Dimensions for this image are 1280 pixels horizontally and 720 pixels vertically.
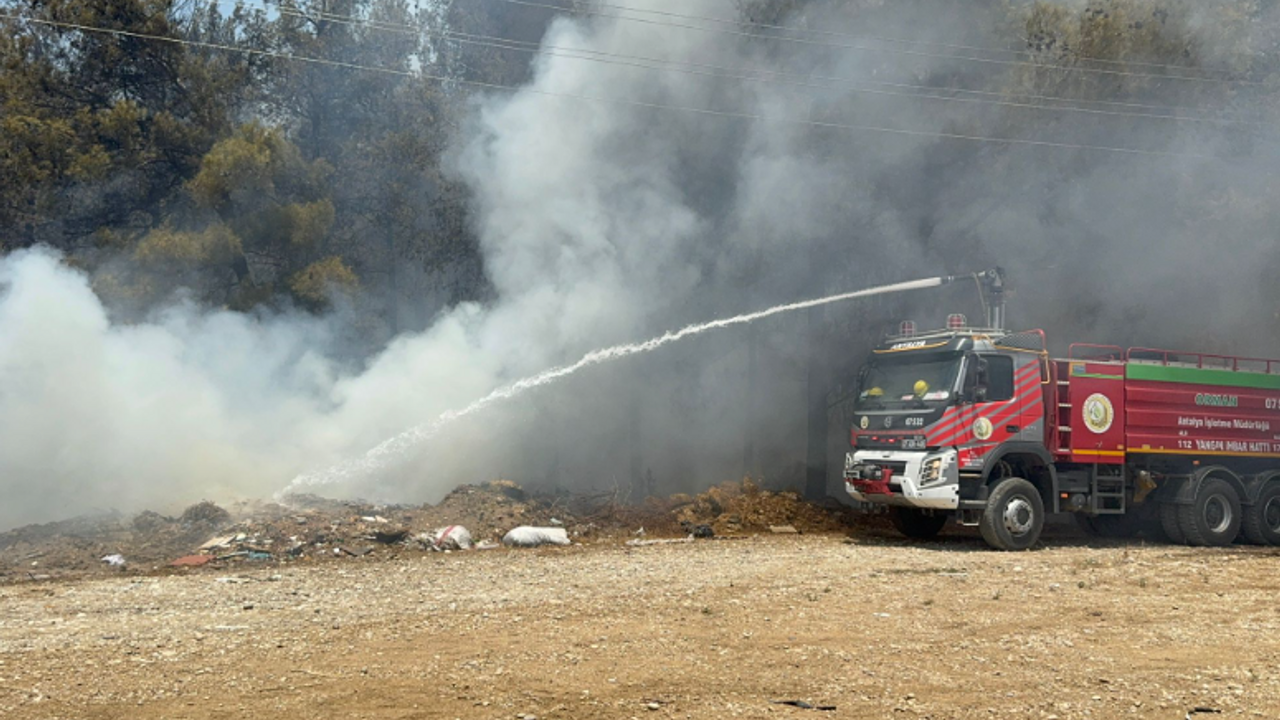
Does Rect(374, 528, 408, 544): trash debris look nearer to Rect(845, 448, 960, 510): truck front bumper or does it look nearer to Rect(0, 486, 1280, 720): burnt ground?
Rect(0, 486, 1280, 720): burnt ground

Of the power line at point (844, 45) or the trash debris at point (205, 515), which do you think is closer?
the trash debris at point (205, 515)

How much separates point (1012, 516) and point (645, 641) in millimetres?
7211

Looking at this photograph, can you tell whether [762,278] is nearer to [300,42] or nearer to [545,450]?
[545,450]

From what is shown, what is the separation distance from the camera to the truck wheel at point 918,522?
556 inches

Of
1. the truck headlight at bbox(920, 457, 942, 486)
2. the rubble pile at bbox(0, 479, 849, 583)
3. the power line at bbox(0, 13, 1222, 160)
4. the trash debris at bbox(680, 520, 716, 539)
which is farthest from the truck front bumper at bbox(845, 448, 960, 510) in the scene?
the power line at bbox(0, 13, 1222, 160)

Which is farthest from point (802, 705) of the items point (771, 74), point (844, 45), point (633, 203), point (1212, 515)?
point (844, 45)

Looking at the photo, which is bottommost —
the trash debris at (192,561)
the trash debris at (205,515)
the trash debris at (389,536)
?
the trash debris at (192,561)

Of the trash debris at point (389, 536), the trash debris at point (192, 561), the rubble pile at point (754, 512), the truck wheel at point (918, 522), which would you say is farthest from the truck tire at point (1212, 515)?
the trash debris at point (192, 561)

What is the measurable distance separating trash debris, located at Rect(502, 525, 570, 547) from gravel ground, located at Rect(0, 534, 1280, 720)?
62.8 inches

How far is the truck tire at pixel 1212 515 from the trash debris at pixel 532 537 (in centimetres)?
873

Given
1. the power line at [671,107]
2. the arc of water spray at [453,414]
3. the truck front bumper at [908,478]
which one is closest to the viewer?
the truck front bumper at [908,478]

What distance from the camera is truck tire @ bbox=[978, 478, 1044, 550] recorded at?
1251cm

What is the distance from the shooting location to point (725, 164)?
1981 centimetres

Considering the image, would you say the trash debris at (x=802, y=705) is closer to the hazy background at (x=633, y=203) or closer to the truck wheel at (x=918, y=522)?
the truck wheel at (x=918, y=522)
